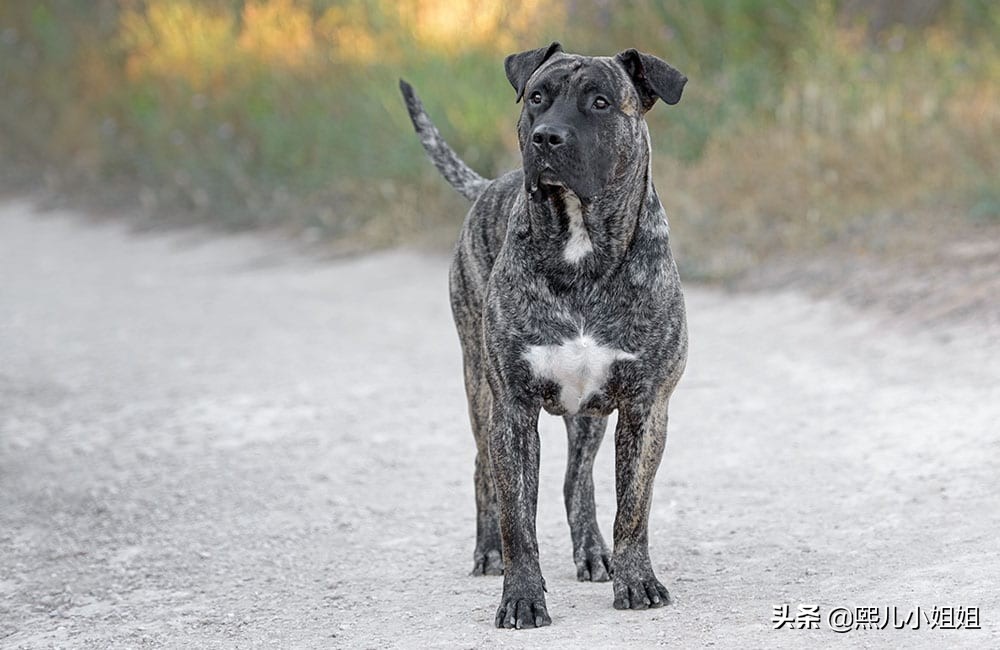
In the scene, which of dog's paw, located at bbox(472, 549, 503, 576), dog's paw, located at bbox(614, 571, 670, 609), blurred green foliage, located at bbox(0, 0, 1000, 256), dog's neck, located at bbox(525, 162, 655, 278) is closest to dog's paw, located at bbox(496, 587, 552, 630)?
dog's paw, located at bbox(614, 571, 670, 609)

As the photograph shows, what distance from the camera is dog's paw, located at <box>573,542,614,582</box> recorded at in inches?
192

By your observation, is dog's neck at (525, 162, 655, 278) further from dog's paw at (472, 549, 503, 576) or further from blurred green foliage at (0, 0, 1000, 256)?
blurred green foliage at (0, 0, 1000, 256)

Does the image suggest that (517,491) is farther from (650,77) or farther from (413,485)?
(413,485)

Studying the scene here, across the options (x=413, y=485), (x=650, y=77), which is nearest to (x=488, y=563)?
(x=413, y=485)

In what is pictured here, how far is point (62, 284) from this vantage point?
12.7 meters

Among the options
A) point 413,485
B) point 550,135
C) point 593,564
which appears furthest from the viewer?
point 413,485

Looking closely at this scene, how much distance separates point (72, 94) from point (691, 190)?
11.9m

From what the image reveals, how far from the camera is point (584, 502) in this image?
16.2ft

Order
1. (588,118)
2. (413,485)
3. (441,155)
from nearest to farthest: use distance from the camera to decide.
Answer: (588,118) < (441,155) < (413,485)

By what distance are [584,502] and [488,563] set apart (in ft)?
1.19

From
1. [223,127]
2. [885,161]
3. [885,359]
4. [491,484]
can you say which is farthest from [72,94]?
[491,484]

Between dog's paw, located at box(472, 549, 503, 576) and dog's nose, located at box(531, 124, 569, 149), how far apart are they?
4.80ft

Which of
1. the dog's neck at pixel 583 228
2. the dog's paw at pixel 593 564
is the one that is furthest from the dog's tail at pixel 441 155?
the dog's paw at pixel 593 564

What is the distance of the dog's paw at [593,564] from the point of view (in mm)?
4883
